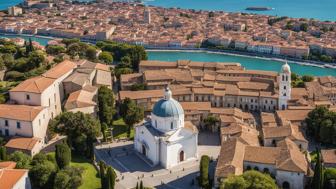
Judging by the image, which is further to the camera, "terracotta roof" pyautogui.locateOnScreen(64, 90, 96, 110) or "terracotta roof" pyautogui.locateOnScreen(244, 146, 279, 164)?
"terracotta roof" pyautogui.locateOnScreen(64, 90, 96, 110)

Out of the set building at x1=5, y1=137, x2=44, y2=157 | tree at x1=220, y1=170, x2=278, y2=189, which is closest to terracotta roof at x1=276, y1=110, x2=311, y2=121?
tree at x1=220, y1=170, x2=278, y2=189

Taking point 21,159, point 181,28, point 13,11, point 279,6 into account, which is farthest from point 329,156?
point 279,6

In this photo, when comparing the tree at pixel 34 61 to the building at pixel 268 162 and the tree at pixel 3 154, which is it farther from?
the building at pixel 268 162

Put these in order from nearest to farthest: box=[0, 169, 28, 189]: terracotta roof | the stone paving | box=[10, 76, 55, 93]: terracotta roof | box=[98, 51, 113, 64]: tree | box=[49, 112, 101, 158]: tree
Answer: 1. box=[0, 169, 28, 189]: terracotta roof
2. the stone paving
3. box=[49, 112, 101, 158]: tree
4. box=[10, 76, 55, 93]: terracotta roof
5. box=[98, 51, 113, 64]: tree

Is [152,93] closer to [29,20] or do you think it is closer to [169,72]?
[169,72]

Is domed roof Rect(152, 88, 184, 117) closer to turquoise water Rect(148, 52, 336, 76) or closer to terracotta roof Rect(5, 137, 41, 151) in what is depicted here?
terracotta roof Rect(5, 137, 41, 151)

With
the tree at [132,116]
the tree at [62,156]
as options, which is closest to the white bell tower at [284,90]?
the tree at [132,116]

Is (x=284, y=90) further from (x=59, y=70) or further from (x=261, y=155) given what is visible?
(x=59, y=70)

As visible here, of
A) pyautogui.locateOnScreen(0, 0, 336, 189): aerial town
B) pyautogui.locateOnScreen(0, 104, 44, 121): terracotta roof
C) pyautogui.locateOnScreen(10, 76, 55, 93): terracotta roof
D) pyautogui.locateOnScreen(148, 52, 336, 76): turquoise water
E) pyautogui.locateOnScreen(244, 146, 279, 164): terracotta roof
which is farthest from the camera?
pyautogui.locateOnScreen(148, 52, 336, 76): turquoise water
